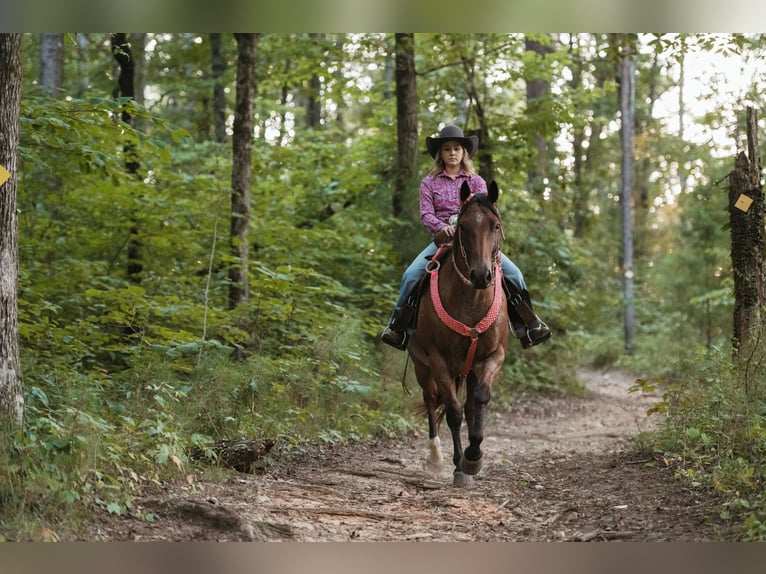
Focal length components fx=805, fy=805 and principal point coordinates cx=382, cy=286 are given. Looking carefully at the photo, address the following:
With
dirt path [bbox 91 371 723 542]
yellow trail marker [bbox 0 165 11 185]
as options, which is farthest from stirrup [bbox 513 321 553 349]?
yellow trail marker [bbox 0 165 11 185]

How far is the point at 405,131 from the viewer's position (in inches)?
576

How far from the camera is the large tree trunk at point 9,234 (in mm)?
5656

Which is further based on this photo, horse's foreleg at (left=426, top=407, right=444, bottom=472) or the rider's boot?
horse's foreleg at (left=426, top=407, right=444, bottom=472)

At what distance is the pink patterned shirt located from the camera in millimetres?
7918

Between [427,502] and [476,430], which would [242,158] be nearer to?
[476,430]

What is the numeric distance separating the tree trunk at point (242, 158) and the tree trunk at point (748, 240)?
6.34 meters

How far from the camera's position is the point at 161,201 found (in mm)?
11656

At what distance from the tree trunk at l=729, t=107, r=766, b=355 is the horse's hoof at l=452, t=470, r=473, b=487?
3234mm

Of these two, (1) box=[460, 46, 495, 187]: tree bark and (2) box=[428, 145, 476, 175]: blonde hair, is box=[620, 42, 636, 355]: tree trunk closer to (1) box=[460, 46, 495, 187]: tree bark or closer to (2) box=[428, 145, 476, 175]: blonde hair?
(1) box=[460, 46, 495, 187]: tree bark

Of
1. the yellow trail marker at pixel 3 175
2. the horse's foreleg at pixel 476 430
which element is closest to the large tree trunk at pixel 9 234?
the yellow trail marker at pixel 3 175

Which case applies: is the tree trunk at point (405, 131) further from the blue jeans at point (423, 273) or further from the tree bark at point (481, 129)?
the blue jeans at point (423, 273)

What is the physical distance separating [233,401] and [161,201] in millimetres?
4095

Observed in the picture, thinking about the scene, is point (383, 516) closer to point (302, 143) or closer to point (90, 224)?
point (90, 224)

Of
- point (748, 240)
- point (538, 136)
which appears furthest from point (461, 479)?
point (538, 136)
